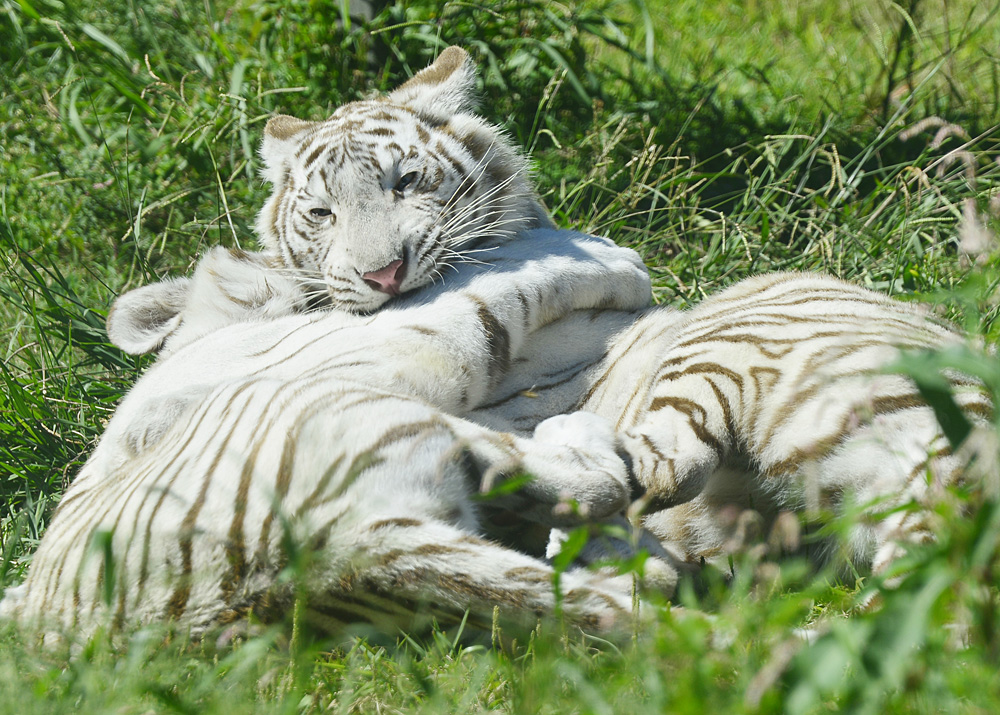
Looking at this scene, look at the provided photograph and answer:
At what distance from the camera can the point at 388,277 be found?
104 inches

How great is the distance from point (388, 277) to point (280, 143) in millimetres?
900

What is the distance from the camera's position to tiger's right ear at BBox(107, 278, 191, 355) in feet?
9.91

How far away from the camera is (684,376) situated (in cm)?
226

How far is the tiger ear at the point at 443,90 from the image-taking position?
10.3ft

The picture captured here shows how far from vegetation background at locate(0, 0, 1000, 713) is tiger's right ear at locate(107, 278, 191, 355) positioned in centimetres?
34

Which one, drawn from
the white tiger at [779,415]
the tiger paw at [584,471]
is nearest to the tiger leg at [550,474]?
the tiger paw at [584,471]

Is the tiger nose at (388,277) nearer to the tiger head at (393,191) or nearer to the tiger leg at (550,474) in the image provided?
the tiger head at (393,191)

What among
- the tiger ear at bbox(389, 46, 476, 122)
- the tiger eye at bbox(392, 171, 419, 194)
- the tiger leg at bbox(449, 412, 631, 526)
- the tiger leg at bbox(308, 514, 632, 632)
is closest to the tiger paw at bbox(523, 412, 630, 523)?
the tiger leg at bbox(449, 412, 631, 526)

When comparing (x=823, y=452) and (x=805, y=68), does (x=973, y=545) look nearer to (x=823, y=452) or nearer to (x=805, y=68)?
(x=823, y=452)

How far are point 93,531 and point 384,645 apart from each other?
70 centimetres

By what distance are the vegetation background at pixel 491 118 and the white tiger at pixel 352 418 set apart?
12cm

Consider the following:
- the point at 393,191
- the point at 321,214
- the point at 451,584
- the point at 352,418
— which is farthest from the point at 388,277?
the point at 451,584

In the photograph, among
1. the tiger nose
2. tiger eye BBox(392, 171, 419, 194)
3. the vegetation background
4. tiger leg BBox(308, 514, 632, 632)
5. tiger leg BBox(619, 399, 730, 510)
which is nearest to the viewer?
the vegetation background

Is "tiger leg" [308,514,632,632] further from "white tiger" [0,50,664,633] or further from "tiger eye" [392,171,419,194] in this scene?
"tiger eye" [392,171,419,194]
